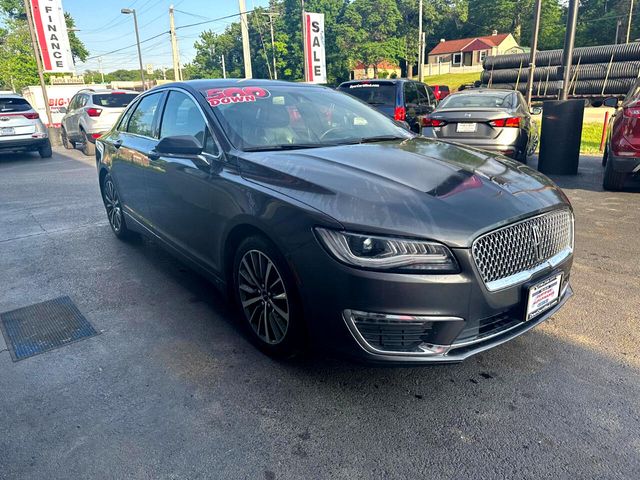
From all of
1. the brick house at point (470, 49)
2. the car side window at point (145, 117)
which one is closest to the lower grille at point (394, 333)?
the car side window at point (145, 117)

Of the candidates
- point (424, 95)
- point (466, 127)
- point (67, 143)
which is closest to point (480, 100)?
point (466, 127)

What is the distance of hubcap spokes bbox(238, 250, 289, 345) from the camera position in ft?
8.99

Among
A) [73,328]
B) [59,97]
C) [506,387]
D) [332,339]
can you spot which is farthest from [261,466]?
[59,97]

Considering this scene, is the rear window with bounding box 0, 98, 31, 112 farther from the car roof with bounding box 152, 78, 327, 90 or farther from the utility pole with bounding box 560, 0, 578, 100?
the utility pole with bounding box 560, 0, 578, 100

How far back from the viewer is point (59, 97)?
29.0 meters

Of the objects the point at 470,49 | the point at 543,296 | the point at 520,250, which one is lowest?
the point at 543,296

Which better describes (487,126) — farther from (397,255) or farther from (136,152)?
(397,255)

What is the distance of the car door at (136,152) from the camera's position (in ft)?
14.0

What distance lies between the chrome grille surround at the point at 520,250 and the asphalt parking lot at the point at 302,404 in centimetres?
66

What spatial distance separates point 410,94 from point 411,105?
33 centimetres

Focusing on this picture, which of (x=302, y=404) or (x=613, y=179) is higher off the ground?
(x=613, y=179)

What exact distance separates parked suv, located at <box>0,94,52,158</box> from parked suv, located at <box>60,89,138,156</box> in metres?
1.02

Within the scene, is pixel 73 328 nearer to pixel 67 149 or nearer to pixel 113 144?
pixel 113 144

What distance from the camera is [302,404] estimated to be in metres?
2.56
